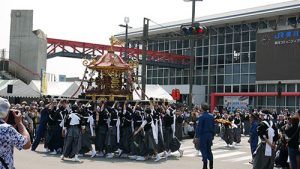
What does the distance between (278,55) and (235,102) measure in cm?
597

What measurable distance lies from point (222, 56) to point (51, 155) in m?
35.7

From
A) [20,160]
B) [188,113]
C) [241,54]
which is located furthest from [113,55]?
[241,54]

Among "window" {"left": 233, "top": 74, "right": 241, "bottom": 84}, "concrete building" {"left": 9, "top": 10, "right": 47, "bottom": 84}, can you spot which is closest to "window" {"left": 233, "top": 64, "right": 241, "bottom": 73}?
"window" {"left": 233, "top": 74, "right": 241, "bottom": 84}

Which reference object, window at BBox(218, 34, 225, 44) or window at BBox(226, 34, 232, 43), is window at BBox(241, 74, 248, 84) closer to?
window at BBox(226, 34, 232, 43)

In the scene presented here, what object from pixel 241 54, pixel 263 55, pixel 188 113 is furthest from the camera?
pixel 241 54

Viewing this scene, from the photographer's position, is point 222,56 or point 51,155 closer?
point 51,155

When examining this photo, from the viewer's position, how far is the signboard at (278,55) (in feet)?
131

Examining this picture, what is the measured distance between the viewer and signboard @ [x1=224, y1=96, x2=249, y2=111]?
138 feet

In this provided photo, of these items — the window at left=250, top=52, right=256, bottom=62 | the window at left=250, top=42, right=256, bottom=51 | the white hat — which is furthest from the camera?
the window at left=250, top=52, right=256, bottom=62

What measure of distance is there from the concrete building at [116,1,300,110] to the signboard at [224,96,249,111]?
1.07 meters

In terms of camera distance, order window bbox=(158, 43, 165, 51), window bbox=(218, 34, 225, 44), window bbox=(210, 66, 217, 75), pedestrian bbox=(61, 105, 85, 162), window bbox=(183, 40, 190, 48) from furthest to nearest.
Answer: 1. window bbox=(158, 43, 165, 51)
2. window bbox=(183, 40, 190, 48)
3. window bbox=(210, 66, 217, 75)
4. window bbox=(218, 34, 225, 44)
5. pedestrian bbox=(61, 105, 85, 162)

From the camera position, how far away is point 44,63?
36.9 meters

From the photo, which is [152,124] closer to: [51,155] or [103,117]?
[103,117]

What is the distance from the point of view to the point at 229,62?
4784 cm
